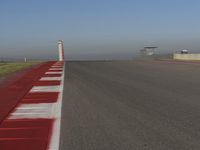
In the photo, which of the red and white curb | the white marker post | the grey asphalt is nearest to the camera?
the grey asphalt

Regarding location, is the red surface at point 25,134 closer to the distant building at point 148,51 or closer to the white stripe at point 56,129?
the white stripe at point 56,129

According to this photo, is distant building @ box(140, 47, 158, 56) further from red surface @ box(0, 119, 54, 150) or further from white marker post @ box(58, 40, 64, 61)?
red surface @ box(0, 119, 54, 150)

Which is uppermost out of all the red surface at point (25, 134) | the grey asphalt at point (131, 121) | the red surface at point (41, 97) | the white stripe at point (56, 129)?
the grey asphalt at point (131, 121)

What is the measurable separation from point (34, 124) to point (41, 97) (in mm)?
4327

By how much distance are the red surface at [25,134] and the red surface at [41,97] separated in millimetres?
3036

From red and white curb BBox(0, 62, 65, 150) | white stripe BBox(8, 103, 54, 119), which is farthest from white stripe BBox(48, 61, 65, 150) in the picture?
white stripe BBox(8, 103, 54, 119)

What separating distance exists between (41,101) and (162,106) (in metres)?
3.26

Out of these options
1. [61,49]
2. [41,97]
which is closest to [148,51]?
[61,49]

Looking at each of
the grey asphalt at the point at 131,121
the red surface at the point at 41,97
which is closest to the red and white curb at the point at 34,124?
the red surface at the point at 41,97

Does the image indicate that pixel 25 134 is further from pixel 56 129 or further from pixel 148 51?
pixel 148 51

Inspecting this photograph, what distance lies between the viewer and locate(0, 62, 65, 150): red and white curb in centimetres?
662

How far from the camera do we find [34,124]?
8.21 m

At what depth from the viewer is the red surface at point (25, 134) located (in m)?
6.48

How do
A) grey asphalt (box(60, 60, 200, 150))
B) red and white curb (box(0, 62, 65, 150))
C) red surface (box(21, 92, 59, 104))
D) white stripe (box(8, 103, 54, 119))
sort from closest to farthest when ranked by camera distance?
1. grey asphalt (box(60, 60, 200, 150))
2. red and white curb (box(0, 62, 65, 150))
3. white stripe (box(8, 103, 54, 119))
4. red surface (box(21, 92, 59, 104))
